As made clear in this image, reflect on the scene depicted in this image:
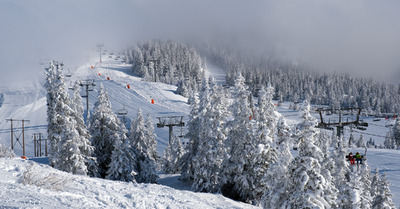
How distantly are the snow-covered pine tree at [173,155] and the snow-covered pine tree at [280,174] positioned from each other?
87.5 feet

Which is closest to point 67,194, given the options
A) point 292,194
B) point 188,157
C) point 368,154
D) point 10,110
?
point 292,194

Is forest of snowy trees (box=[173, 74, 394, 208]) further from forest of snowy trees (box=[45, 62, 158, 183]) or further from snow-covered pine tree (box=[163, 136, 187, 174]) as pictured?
snow-covered pine tree (box=[163, 136, 187, 174])

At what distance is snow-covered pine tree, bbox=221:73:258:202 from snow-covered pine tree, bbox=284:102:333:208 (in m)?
9.69

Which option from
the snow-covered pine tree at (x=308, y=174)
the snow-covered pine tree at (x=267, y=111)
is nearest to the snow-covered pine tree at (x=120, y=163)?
the snow-covered pine tree at (x=267, y=111)

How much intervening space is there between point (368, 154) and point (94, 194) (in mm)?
44005

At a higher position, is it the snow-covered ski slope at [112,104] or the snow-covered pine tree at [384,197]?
the snow-covered ski slope at [112,104]

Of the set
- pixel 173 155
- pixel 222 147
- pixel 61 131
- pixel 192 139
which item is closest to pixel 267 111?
pixel 222 147

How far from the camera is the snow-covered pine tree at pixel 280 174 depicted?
15.9 metres

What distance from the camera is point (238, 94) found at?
27.3 metres

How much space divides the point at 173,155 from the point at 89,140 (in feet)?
59.7

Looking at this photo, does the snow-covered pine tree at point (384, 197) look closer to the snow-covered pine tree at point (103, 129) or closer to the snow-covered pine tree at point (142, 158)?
the snow-covered pine tree at point (142, 158)

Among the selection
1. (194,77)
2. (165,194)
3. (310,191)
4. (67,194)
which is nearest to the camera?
(67,194)

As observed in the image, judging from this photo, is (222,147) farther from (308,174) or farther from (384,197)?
(384,197)

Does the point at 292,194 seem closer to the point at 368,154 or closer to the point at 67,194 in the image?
the point at 67,194
